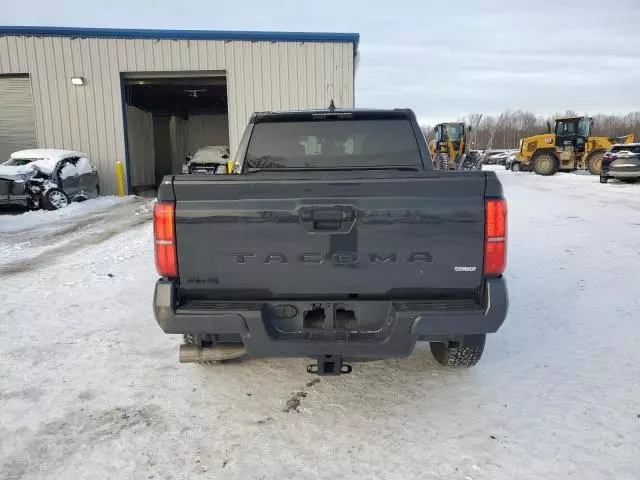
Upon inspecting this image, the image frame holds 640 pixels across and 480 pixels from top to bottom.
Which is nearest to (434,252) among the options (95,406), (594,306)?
(95,406)

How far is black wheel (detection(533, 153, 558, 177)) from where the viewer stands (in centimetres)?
2720

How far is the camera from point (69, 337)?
441cm

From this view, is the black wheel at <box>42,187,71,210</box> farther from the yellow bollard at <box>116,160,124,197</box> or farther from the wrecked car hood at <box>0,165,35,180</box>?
the yellow bollard at <box>116,160,124,197</box>

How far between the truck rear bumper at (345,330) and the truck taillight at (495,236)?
0.09 meters

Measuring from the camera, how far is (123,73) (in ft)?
54.4

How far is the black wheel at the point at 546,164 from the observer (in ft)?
89.2

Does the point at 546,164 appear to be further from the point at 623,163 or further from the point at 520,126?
the point at 520,126

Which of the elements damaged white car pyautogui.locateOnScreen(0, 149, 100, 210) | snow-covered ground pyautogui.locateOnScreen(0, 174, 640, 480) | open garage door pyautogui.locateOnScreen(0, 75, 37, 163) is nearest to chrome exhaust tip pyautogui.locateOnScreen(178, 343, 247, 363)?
snow-covered ground pyautogui.locateOnScreen(0, 174, 640, 480)

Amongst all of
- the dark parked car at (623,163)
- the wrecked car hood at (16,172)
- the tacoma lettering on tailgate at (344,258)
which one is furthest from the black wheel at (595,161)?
the tacoma lettering on tailgate at (344,258)

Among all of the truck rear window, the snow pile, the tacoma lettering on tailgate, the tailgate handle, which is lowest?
the snow pile

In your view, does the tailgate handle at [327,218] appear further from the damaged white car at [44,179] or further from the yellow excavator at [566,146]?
the yellow excavator at [566,146]

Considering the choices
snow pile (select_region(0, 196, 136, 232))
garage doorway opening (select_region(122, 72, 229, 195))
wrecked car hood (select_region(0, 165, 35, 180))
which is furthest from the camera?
garage doorway opening (select_region(122, 72, 229, 195))

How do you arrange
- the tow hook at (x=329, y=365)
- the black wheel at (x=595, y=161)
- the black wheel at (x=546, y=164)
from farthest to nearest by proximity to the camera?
the black wheel at (x=546, y=164) → the black wheel at (x=595, y=161) → the tow hook at (x=329, y=365)

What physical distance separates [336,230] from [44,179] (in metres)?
12.9
